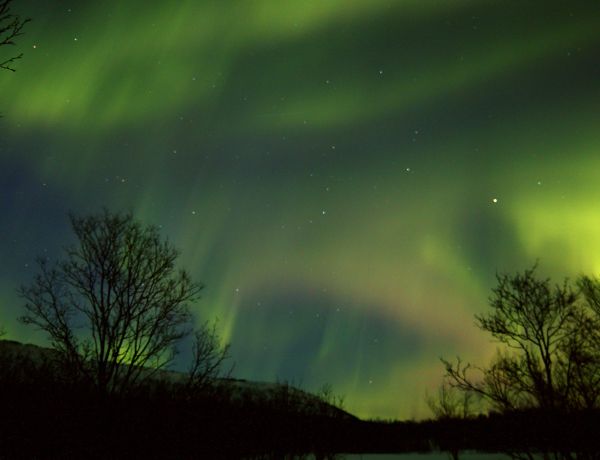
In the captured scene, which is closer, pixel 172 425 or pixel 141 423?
pixel 141 423

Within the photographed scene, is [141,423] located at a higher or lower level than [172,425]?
higher

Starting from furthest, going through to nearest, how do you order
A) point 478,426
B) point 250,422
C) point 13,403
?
point 478,426, point 250,422, point 13,403

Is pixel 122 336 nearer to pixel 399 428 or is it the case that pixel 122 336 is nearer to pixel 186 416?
pixel 186 416

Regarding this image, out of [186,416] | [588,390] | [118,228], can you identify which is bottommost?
[186,416]

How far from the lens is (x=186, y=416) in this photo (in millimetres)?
25234

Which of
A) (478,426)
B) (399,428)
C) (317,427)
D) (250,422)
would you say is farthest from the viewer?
(399,428)

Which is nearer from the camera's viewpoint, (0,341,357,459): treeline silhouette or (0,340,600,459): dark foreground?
(0,340,600,459): dark foreground

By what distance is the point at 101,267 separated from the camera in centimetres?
2067

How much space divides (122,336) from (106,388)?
249cm

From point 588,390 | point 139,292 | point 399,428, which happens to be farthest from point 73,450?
point 399,428

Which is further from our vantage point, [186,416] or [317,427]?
[317,427]

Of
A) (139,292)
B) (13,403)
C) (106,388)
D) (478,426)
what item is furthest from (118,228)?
(478,426)

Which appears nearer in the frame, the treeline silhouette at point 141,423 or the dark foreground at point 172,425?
the dark foreground at point 172,425

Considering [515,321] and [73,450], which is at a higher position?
[515,321]
